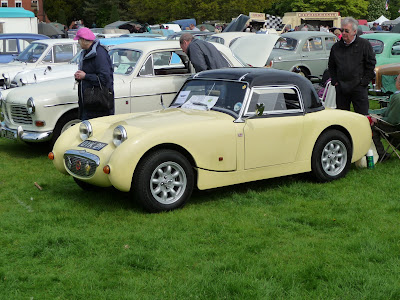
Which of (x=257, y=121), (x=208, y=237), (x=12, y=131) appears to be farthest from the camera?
(x=12, y=131)

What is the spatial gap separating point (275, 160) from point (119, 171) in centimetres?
189

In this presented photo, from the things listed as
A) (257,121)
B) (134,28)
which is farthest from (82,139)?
(134,28)

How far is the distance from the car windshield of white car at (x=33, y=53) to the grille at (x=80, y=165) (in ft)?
25.2

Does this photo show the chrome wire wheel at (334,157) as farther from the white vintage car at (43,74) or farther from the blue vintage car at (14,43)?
the blue vintage car at (14,43)

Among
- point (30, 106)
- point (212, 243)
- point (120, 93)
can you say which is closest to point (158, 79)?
point (120, 93)

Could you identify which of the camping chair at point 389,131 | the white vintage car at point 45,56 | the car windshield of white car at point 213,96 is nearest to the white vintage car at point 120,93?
the car windshield of white car at point 213,96

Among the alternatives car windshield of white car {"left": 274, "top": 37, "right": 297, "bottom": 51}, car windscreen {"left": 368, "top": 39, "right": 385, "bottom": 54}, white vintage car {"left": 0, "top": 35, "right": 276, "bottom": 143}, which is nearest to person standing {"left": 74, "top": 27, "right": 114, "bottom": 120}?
white vintage car {"left": 0, "top": 35, "right": 276, "bottom": 143}

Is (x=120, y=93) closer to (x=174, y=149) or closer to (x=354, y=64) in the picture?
(x=174, y=149)

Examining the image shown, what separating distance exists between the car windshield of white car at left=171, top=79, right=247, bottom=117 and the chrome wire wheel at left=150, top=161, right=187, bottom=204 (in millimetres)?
983

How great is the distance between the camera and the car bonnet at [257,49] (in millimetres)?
13148

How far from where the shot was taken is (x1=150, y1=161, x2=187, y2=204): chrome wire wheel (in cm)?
621

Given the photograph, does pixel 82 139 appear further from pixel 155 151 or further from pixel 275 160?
pixel 275 160

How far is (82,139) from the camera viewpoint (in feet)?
22.9

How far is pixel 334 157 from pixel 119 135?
9.03 ft
